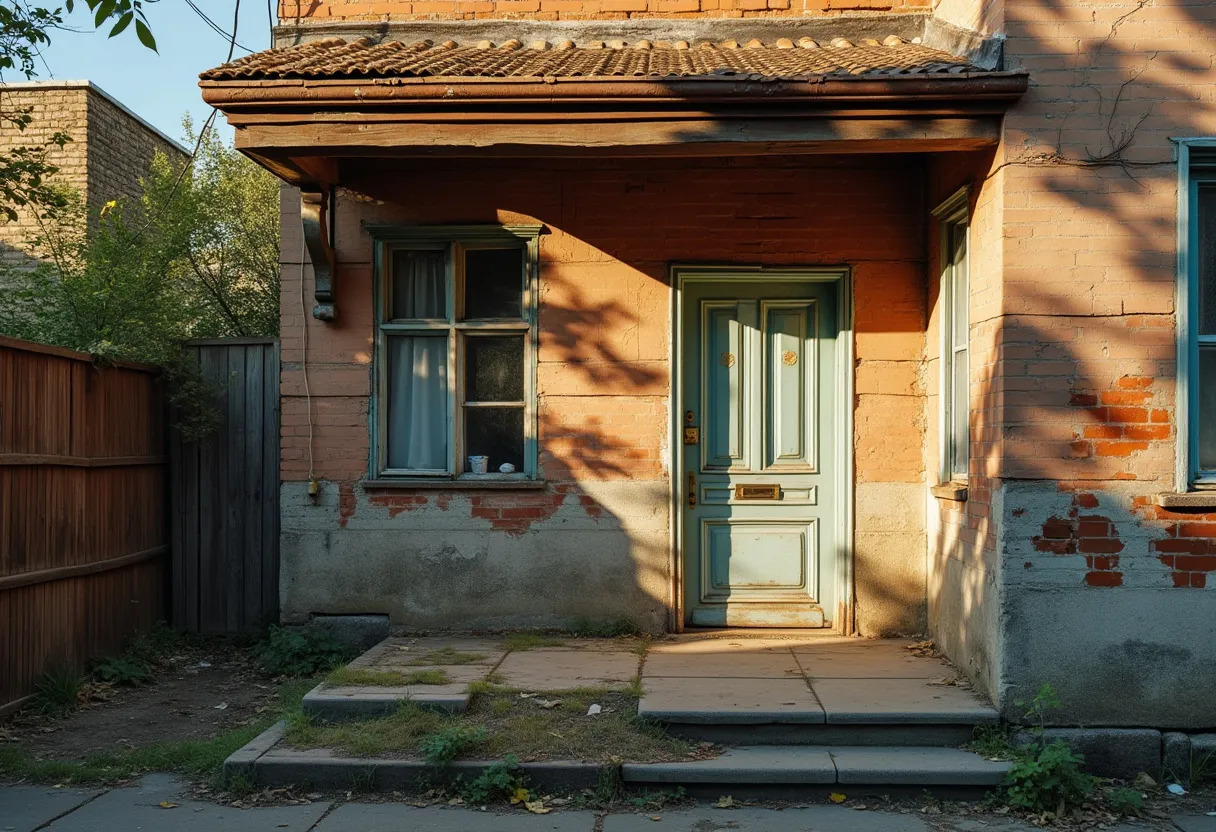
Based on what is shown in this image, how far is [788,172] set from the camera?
23.9 feet

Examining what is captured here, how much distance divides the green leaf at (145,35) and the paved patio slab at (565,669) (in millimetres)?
3660

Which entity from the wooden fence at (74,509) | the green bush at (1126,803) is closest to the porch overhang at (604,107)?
the wooden fence at (74,509)

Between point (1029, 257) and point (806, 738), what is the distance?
9.02 ft

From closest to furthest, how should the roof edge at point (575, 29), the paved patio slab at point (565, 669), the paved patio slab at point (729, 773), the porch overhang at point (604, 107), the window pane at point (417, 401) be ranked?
1. the paved patio slab at point (729, 773)
2. the porch overhang at point (604, 107)
3. the paved patio slab at point (565, 669)
4. the window pane at point (417, 401)
5. the roof edge at point (575, 29)

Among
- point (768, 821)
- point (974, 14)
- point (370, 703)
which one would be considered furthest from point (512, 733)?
point (974, 14)

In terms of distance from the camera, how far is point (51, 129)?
13914 mm

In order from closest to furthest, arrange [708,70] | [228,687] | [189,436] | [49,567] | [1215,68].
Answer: [1215,68], [708,70], [49,567], [228,687], [189,436]

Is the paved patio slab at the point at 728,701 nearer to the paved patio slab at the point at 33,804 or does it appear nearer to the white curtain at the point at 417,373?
the white curtain at the point at 417,373

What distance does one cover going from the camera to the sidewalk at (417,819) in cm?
469

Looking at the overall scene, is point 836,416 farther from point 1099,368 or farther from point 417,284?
point 417,284

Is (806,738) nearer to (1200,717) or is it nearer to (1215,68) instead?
(1200,717)

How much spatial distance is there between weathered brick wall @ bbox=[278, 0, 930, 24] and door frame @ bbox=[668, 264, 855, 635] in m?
1.97

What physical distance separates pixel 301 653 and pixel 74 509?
1721 millimetres

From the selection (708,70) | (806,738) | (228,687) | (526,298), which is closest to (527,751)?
(806,738)
